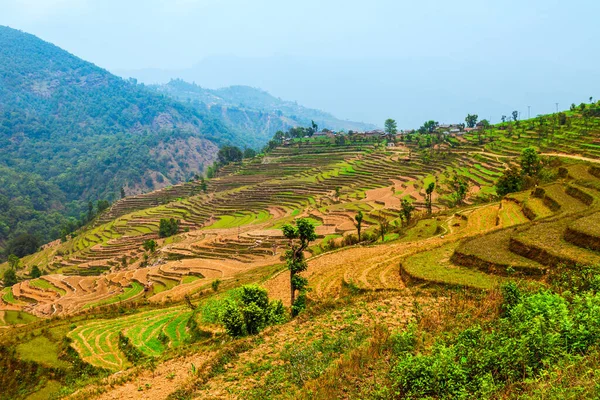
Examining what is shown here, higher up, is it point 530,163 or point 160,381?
point 530,163

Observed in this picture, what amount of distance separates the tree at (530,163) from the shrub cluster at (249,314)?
27.8m

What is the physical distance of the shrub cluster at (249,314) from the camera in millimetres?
13016

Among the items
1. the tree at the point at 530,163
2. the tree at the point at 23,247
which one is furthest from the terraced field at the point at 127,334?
the tree at the point at 23,247

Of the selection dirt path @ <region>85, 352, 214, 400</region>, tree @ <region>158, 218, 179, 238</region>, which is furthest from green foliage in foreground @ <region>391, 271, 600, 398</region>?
tree @ <region>158, 218, 179, 238</region>

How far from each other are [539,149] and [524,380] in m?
48.4

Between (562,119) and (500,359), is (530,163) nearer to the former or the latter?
(500,359)

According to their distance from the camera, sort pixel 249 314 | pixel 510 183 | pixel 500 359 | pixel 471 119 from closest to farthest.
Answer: pixel 500 359, pixel 249 314, pixel 510 183, pixel 471 119

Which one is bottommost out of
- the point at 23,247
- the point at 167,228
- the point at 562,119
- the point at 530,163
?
the point at 23,247

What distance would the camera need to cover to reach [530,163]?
3259cm

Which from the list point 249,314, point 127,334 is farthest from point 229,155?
point 249,314

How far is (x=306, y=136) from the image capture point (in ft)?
373

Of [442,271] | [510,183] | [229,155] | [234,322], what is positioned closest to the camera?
[234,322]

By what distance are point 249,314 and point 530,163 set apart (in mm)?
29440

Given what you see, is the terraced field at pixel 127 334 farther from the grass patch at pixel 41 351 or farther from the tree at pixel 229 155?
the tree at pixel 229 155
